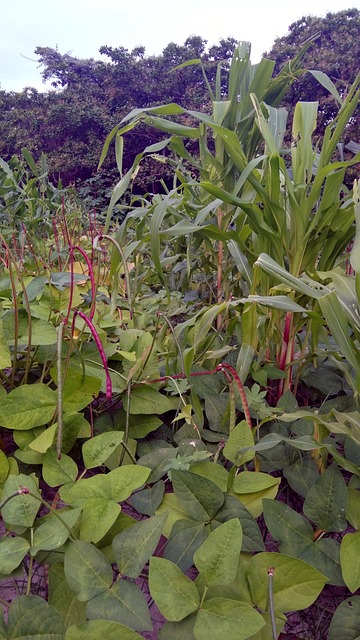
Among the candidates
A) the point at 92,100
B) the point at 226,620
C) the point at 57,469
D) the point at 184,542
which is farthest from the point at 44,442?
the point at 92,100

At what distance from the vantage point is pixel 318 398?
3.55 feet

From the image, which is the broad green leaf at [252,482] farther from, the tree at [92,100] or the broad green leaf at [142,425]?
the tree at [92,100]

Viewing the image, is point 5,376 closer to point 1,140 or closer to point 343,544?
point 343,544

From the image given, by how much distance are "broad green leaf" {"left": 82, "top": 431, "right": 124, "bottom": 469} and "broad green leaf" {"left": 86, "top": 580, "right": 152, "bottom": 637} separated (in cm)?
20

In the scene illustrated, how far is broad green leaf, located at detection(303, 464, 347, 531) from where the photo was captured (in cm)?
63

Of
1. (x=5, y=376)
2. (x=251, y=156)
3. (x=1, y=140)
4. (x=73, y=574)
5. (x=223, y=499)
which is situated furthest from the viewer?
(x=1, y=140)

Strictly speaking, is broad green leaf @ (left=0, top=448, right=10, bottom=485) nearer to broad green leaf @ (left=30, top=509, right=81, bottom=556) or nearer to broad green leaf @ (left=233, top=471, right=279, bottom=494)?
broad green leaf @ (left=30, top=509, right=81, bottom=556)

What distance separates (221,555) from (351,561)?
180mm

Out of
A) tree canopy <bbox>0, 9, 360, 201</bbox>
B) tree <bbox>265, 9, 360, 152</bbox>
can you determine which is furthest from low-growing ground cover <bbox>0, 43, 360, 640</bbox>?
tree canopy <bbox>0, 9, 360, 201</bbox>

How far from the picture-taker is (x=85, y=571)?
0.52 metres

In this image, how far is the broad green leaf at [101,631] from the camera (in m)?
0.45

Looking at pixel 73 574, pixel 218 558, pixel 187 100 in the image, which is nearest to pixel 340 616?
pixel 218 558

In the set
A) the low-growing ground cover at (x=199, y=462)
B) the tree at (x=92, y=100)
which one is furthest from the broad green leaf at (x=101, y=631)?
the tree at (x=92, y=100)

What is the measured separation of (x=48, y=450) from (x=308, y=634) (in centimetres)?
46
